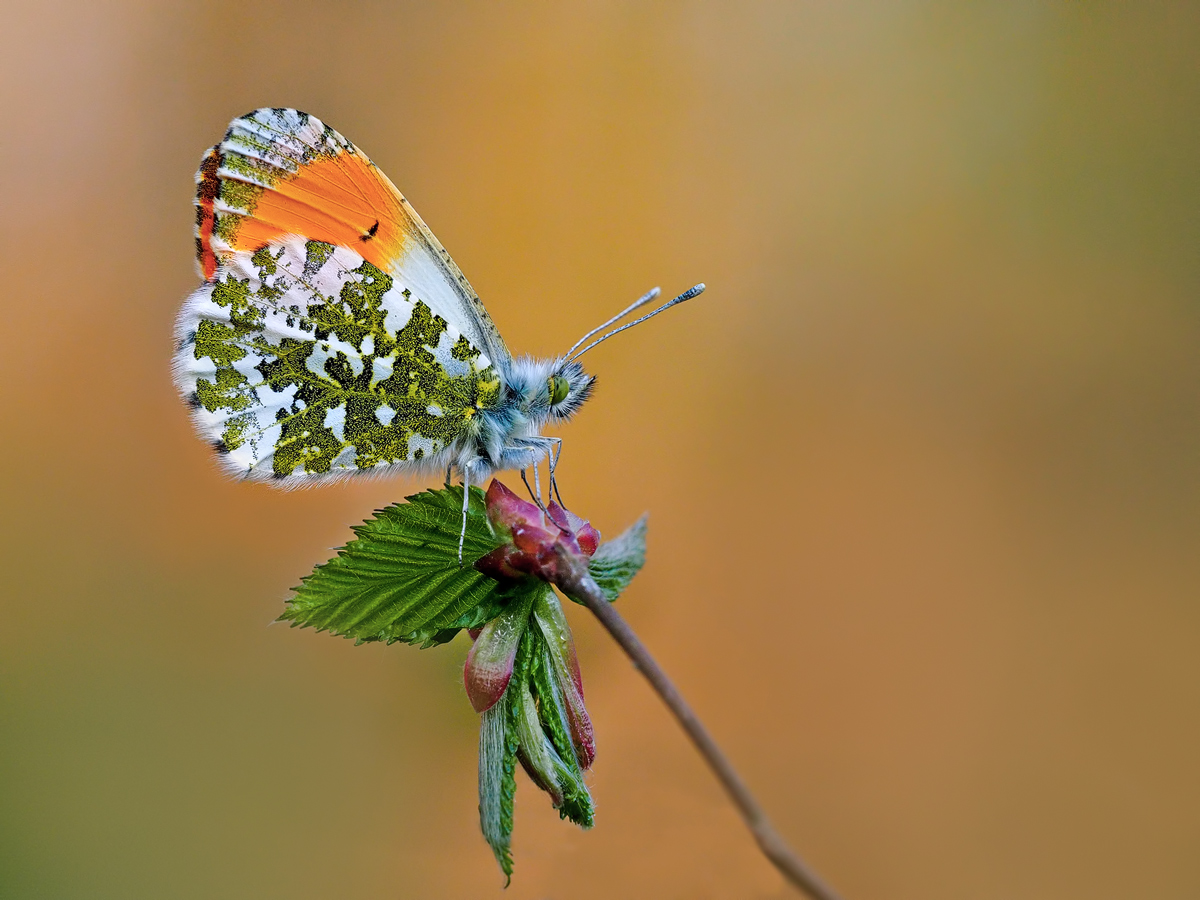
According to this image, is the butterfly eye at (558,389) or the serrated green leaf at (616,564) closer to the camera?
the serrated green leaf at (616,564)

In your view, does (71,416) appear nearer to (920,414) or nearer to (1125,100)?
(920,414)

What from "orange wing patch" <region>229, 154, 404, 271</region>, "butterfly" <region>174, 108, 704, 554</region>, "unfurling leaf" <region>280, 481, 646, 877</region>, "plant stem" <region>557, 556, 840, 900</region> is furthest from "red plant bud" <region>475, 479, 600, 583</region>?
"orange wing patch" <region>229, 154, 404, 271</region>

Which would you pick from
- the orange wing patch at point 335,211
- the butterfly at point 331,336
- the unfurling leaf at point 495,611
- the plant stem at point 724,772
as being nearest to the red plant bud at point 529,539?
the unfurling leaf at point 495,611

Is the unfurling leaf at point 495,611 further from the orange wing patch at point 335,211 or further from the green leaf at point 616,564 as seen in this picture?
the orange wing patch at point 335,211

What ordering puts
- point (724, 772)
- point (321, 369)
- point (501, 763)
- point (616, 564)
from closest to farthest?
point (724, 772)
point (501, 763)
point (616, 564)
point (321, 369)

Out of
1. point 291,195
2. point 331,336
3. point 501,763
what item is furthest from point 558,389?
point 501,763

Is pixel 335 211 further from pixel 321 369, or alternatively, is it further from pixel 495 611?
pixel 495 611
